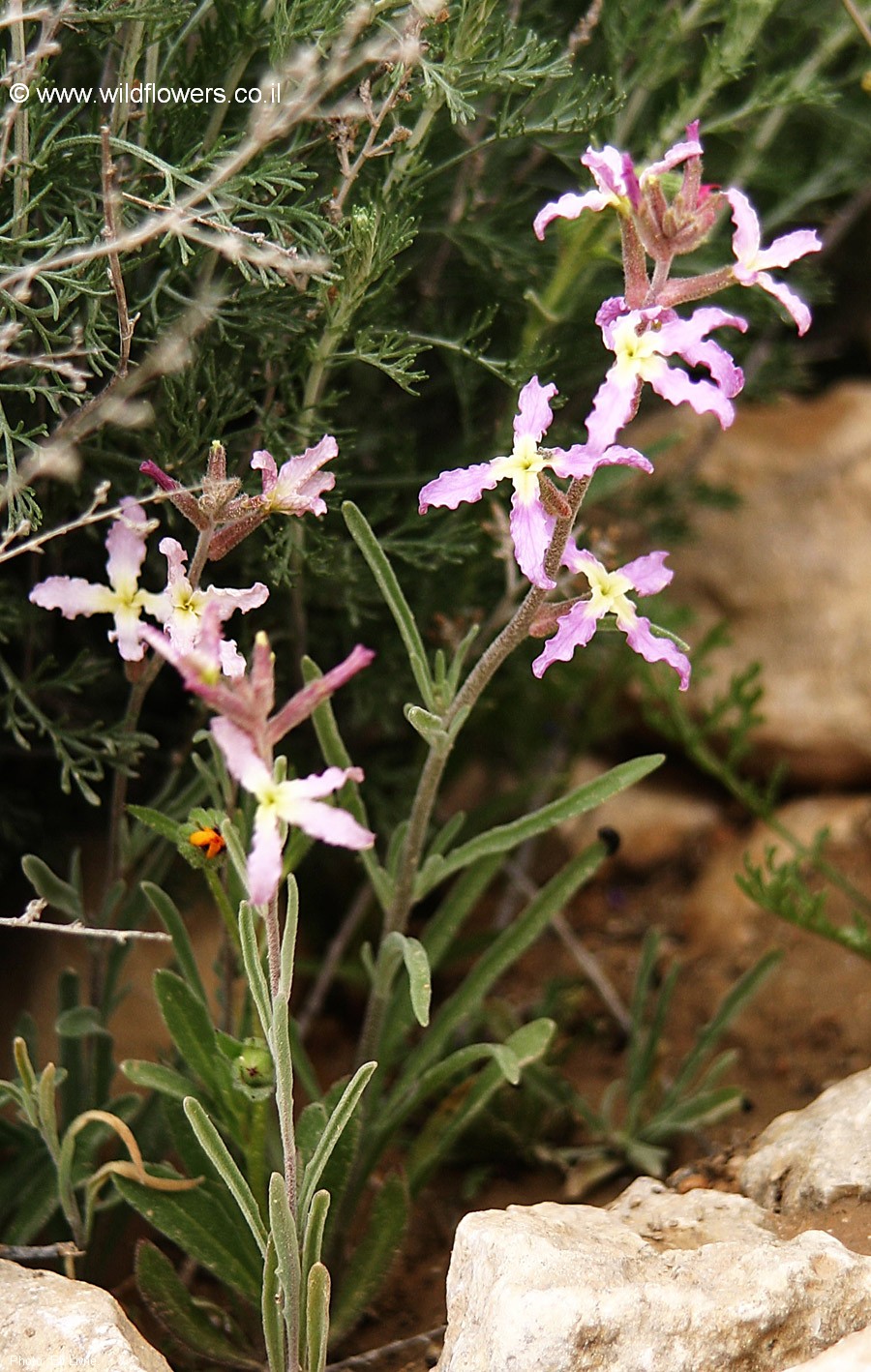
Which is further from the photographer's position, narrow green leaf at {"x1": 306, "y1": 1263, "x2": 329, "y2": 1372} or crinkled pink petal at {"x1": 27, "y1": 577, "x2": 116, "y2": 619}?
crinkled pink petal at {"x1": 27, "y1": 577, "x2": 116, "y2": 619}

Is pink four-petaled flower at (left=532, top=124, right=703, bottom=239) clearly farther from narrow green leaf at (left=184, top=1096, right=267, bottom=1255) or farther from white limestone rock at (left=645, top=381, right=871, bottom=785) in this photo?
white limestone rock at (left=645, top=381, right=871, bottom=785)

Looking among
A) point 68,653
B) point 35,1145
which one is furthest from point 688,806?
point 35,1145

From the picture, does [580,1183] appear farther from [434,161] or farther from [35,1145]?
[434,161]

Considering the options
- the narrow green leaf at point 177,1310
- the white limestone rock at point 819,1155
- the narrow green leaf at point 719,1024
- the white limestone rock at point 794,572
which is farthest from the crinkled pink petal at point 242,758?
the white limestone rock at point 794,572

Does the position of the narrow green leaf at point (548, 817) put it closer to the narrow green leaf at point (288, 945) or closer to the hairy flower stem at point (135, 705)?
the narrow green leaf at point (288, 945)

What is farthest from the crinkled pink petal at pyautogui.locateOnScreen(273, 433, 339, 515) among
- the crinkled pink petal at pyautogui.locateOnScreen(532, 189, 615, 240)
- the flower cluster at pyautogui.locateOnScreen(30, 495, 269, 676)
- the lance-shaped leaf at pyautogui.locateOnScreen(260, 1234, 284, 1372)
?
the lance-shaped leaf at pyautogui.locateOnScreen(260, 1234, 284, 1372)

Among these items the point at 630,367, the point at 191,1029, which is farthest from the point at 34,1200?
the point at 630,367
